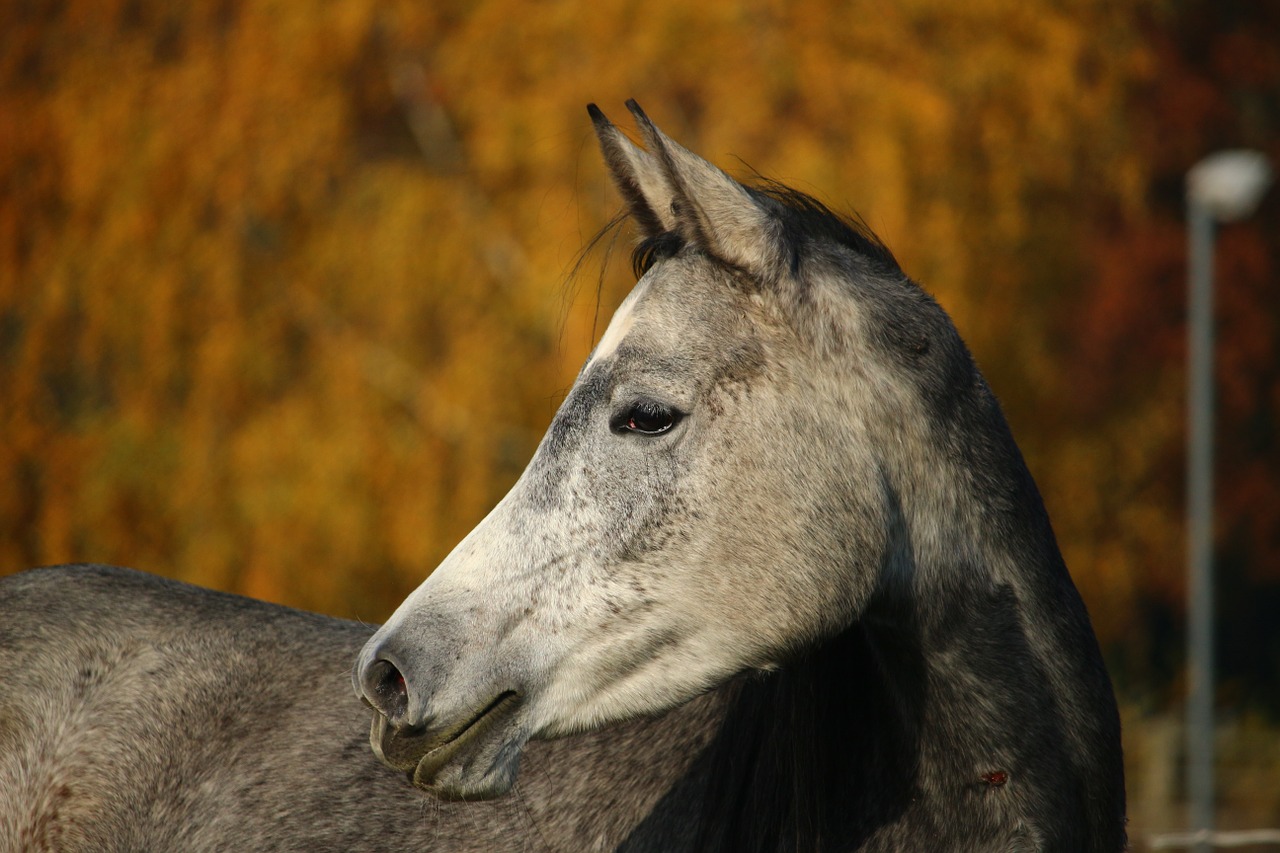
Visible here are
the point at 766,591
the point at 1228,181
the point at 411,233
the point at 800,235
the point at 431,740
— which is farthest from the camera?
the point at 411,233

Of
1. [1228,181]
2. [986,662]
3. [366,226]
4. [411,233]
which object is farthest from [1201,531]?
[986,662]

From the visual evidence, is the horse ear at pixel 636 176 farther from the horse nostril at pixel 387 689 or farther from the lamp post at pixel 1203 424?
the lamp post at pixel 1203 424

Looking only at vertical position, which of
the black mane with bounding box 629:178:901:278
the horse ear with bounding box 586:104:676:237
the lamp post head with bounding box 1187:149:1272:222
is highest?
the lamp post head with bounding box 1187:149:1272:222

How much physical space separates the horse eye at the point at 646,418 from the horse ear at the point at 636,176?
1.41ft

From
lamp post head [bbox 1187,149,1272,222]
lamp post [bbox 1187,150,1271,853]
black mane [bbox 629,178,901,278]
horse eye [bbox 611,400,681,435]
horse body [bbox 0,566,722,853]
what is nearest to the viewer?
horse eye [bbox 611,400,681,435]

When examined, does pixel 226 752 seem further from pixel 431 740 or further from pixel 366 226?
pixel 366 226

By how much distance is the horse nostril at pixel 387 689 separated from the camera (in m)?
2.29

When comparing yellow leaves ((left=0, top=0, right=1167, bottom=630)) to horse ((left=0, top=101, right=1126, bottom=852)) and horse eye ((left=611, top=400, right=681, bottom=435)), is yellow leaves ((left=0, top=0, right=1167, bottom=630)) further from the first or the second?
horse eye ((left=611, top=400, right=681, bottom=435))

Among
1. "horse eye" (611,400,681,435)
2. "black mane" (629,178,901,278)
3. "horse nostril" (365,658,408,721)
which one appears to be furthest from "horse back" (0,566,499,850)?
"black mane" (629,178,901,278)

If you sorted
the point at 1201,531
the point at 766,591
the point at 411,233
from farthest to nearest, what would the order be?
the point at 411,233 → the point at 1201,531 → the point at 766,591

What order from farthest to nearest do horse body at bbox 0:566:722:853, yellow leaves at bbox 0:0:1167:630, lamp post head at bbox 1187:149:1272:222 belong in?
yellow leaves at bbox 0:0:1167:630
lamp post head at bbox 1187:149:1272:222
horse body at bbox 0:566:722:853

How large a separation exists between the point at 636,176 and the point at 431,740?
1.25m

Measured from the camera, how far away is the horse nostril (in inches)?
90.0

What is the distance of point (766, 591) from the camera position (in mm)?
2408
